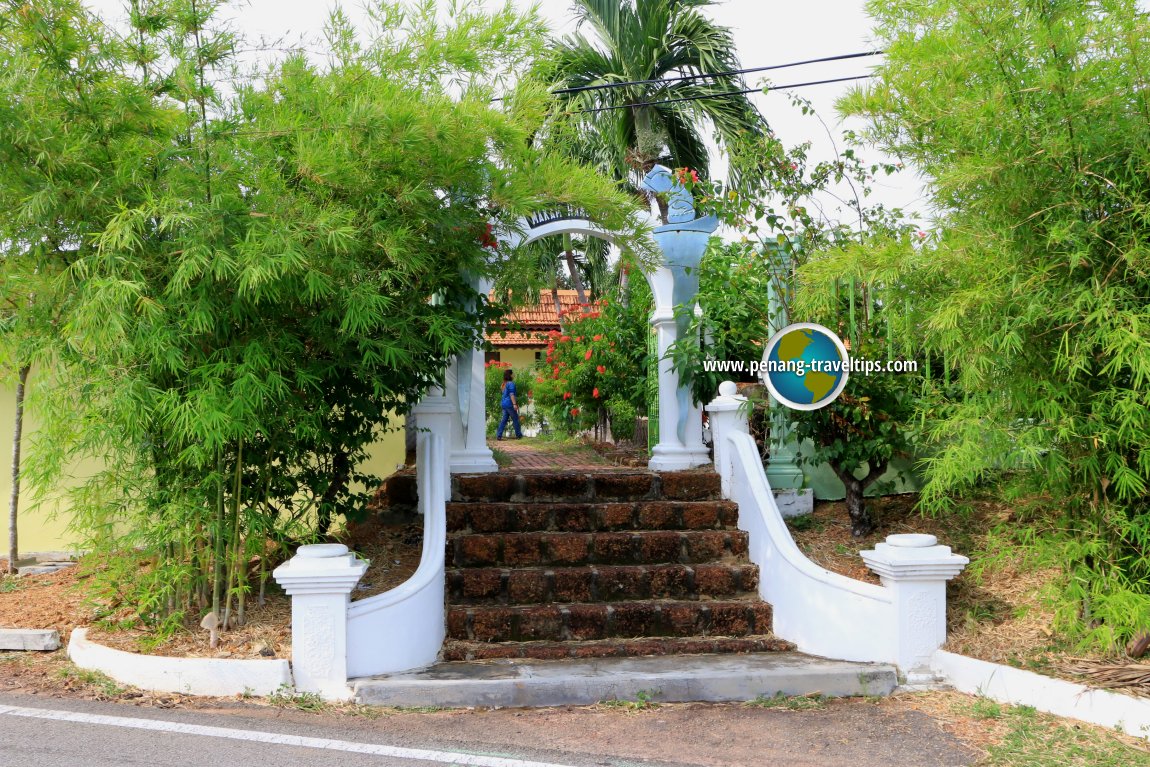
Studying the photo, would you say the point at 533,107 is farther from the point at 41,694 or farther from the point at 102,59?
the point at 41,694

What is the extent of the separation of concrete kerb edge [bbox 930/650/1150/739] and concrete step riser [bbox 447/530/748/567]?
1688mm

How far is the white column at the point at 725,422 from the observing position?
269 inches

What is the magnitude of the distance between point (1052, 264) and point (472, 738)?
3573mm

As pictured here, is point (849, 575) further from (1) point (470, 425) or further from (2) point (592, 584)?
(1) point (470, 425)

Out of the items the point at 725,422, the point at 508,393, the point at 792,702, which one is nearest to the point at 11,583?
the point at 725,422

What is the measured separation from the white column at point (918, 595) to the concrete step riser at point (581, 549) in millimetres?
1368

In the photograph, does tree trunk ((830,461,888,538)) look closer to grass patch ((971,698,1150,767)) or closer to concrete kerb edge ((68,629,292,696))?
grass patch ((971,698,1150,767))

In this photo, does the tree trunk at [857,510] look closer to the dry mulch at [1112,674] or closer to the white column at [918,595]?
the white column at [918,595]

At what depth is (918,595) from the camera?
5.10 meters

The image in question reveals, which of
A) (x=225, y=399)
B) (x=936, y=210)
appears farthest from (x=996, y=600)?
(x=225, y=399)

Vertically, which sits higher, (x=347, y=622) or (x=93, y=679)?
(x=347, y=622)

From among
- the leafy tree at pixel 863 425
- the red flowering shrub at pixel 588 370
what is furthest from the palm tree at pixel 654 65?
the leafy tree at pixel 863 425

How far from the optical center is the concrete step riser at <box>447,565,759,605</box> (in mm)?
5715

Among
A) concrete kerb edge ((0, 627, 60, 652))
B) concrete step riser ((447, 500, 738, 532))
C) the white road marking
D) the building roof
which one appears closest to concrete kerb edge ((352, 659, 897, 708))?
the white road marking
